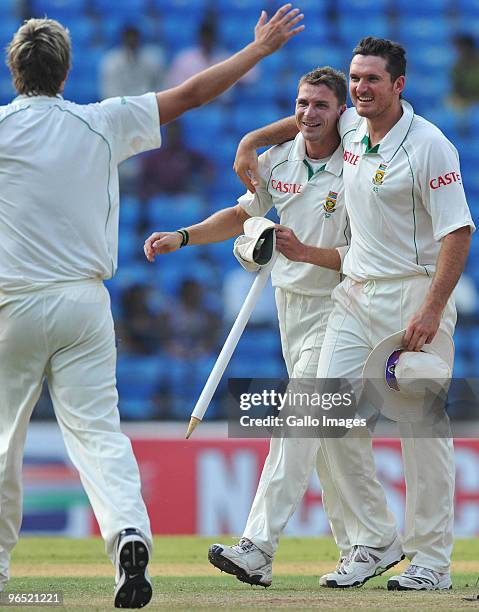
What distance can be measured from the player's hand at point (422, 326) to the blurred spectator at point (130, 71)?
7.58 metres

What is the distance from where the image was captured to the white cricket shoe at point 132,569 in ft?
14.0

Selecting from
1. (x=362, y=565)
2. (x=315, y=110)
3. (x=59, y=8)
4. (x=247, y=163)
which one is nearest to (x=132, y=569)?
(x=362, y=565)

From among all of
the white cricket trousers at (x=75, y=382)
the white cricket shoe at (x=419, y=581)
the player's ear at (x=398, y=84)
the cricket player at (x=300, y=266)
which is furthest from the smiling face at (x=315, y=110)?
the white cricket shoe at (x=419, y=581)

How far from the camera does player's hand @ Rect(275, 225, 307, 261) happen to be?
5.54 metres

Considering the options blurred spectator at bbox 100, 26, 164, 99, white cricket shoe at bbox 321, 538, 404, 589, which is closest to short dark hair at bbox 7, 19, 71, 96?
white cricket shoe at bbox 321, 538, 404, 589

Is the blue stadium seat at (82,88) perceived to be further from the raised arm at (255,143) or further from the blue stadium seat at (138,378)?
the raised arm at (255,143)

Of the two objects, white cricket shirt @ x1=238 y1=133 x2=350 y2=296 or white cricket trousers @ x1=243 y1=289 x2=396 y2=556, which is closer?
white cricket trousers @ x1=243 y1=289 x2=396 y2=556

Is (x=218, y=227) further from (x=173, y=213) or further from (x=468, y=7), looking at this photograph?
(x=468, y=7)

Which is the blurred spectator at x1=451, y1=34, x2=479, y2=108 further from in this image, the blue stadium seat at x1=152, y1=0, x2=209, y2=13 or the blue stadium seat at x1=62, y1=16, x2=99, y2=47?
the blue stadium seat at x1=62, y1=16, x2=99, y2=47

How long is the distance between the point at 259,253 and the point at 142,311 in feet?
18.8

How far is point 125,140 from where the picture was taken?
461 centimetres

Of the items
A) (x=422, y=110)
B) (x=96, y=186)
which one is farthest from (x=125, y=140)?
(x=422, y=110)

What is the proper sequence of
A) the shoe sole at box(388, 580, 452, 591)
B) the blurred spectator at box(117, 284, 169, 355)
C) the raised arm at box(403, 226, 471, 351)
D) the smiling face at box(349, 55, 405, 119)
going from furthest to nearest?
the blurred spectator at box(117, 284, 169, 355) < the smiling face at box(349, 55, 405, 119) < the shoe sole at box(388, 580, 452, 591) < the raised arm at box(403, 226, 471, 351)

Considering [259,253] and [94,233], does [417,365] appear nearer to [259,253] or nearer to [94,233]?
[259,253]
